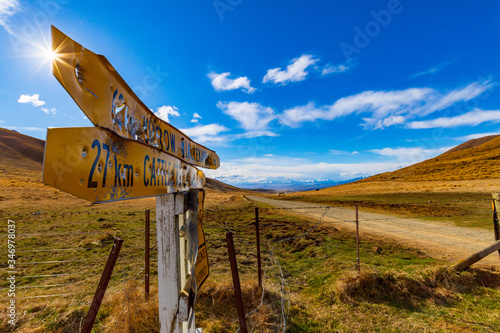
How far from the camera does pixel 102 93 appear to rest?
3.57ft

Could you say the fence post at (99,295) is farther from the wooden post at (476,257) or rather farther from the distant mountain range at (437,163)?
the distant mountain range at (437,163)

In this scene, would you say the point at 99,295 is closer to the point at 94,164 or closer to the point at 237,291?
the point at 237,291

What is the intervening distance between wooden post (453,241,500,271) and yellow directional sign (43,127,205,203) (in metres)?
7.22

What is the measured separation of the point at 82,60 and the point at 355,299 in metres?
5.90

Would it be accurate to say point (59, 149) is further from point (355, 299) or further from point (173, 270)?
point (355, 299)

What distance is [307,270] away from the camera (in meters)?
6.29

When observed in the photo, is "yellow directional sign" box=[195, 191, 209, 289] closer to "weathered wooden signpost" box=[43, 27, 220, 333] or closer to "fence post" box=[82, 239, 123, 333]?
"weathered wooden signpost" box=[43, 27, 220, 333]

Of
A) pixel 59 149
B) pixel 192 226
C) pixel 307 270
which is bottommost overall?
pixel 307 270

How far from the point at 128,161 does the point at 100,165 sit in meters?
0.25

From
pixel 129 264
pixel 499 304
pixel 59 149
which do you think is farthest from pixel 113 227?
pixel 499 304

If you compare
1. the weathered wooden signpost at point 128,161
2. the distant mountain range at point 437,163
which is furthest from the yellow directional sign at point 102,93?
the distant mountain range at point 437,163

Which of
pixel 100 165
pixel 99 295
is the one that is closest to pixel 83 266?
pixel 99 295

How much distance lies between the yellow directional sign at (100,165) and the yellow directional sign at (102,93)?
0.07m

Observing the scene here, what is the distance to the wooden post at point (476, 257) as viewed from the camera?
16.7 ft
